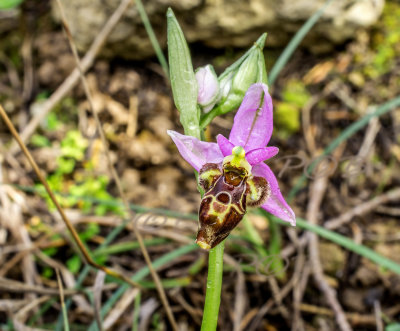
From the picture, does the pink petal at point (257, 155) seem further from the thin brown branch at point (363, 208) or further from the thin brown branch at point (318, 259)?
the thin brown branch at point (363, 208)

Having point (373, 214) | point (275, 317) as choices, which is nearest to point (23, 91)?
point (275, 317)

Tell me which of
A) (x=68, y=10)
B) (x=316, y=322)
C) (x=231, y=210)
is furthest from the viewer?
(x=68, y=10)

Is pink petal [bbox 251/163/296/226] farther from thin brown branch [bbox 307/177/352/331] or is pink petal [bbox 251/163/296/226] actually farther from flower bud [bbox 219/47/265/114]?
thin brown branch [bbox 307/177/352/331]

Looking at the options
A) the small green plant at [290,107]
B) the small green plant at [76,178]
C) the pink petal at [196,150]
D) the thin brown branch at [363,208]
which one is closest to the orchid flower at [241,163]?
the pink petal at [196,150]

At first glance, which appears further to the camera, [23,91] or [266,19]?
[23,91]

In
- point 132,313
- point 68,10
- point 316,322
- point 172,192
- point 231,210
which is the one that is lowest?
point 316,322

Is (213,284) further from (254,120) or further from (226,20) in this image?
(226,20)

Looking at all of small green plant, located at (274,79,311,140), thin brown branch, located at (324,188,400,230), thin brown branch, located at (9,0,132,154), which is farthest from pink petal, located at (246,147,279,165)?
thin brown branch, located at (9,0,132,154)

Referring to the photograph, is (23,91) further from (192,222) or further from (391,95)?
(391,95)

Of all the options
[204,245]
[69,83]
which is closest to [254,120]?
[204,245]
